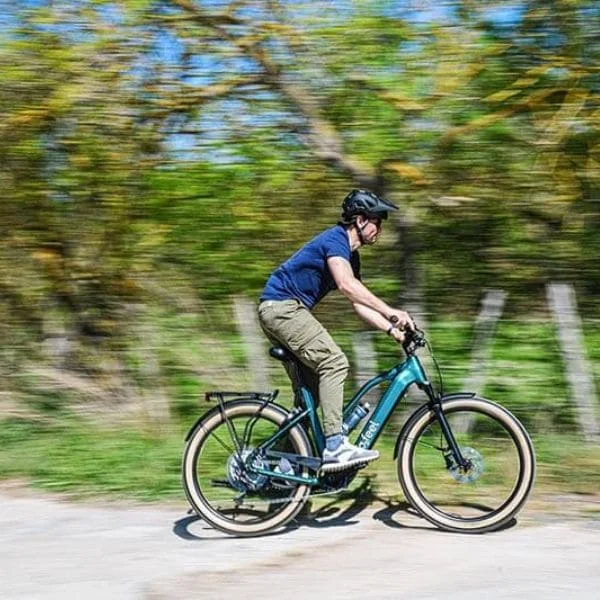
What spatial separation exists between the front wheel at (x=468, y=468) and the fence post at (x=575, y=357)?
1190 millimetres

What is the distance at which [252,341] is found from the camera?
848cm

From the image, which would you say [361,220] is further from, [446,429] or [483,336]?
[483,336]

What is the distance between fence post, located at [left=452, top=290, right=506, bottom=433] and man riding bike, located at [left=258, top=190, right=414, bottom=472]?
1875mm

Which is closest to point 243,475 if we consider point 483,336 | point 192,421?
point 192,421

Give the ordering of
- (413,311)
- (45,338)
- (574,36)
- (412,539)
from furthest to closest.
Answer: (45,338) → (413,311) → (574,36) → (412,539)

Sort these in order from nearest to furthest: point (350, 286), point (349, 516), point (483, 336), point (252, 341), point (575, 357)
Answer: point (350, 286) → point (349, 516) → point (575, 357) → point (483, 336) → point (252, 341)

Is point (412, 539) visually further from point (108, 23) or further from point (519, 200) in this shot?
point (108, 23)

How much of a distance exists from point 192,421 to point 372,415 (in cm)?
259

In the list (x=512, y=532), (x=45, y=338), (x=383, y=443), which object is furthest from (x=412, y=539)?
(x=45, y=338)

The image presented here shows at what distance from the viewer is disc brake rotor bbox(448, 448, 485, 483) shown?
20.1ft

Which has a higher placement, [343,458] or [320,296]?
[320,296]

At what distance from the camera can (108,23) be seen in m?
8.10

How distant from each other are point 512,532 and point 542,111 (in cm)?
320

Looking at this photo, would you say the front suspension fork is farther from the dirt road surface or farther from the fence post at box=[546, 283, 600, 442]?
the fence post at box=[546, 283, 600, 442]
